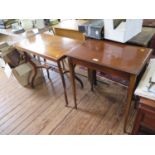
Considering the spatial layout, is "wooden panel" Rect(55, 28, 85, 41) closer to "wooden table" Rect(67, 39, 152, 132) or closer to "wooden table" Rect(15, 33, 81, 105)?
"wooden table" Rect(15, 33, 81, 105)

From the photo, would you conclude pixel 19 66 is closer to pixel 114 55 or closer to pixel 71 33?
pixel 71 33

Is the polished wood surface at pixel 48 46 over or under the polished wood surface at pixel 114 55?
under

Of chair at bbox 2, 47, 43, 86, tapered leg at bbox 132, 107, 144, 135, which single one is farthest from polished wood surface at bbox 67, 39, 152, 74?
chair at bbox 2, 47, 43, 86

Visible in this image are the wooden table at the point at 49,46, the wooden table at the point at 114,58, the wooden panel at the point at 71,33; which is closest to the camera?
the wooden table at the point at 114,58

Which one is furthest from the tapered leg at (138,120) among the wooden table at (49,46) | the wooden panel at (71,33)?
the wooden panel at (71,33)

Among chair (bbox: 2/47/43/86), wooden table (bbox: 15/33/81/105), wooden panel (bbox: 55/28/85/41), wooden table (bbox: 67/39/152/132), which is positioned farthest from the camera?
chair (bbox: 2/47/43/86)

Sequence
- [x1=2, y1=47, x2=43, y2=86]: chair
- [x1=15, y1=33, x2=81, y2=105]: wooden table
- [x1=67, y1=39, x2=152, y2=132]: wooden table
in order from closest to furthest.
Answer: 1. [x1=67, y1=39, x2=152, y2=132]: wooden table
2. [x1=15, y1=33, x2=81, y2=105]: wooden table
3. [x1=2, y1=47, x2=43, y2=86]: chair

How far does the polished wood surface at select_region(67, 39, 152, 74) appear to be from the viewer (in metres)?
1.13

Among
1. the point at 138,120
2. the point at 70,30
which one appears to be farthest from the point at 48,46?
the point at 138,120

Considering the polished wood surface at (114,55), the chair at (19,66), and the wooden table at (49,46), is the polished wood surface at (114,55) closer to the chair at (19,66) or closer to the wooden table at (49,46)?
the wooden table at (49,46)

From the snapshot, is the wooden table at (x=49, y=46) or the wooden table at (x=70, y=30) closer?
the wooden table at (x=49, y=46)

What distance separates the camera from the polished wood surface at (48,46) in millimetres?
1503
